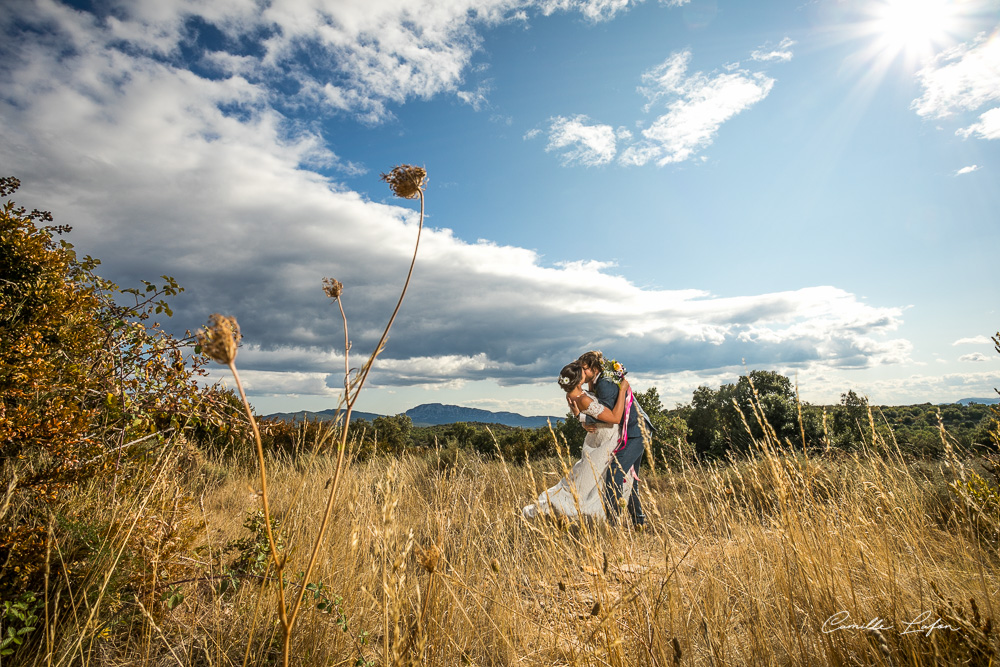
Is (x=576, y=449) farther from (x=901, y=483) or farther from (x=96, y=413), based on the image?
(x=96, y=413)

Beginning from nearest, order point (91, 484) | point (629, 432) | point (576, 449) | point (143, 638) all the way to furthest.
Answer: point (143, 638) → point (91, 484) → point (629, 432) → point (576, 449)

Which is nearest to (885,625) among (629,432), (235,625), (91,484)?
(235,625)

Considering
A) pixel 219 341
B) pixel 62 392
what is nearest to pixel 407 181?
pixel 219 341

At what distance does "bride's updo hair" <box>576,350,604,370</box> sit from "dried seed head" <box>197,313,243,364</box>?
4940 mm

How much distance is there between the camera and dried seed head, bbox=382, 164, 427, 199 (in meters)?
1.42

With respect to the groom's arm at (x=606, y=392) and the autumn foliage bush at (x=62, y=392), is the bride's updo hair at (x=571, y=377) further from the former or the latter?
the autumn foliage bush at (x=62, y=392)

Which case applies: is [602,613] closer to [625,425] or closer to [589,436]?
[625,425]

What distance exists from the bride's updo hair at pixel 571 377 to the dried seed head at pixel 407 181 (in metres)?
4.36

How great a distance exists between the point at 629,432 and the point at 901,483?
2569 millimetres

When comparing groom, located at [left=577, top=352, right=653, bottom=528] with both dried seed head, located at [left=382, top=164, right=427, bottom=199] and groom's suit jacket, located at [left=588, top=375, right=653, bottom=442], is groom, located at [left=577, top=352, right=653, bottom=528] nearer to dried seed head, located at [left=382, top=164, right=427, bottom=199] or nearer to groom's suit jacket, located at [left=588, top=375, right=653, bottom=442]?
groom's suit jacket, located at [left=588, top=375, right=653, bottom=442]

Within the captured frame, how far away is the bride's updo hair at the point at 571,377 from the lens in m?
5.53

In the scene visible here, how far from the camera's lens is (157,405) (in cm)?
301

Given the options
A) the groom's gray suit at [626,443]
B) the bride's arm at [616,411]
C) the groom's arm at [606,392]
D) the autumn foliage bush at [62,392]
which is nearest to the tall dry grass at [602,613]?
the autumn foliage bush at [62,392]

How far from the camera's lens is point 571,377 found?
18.3ft
